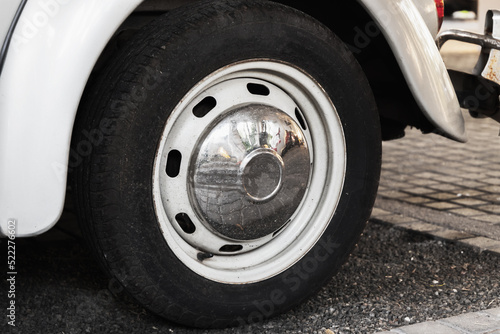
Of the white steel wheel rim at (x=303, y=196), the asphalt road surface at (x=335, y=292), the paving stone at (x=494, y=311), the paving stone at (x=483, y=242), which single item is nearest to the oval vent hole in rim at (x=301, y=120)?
the white steel wheel rim at (x=303, y=196)

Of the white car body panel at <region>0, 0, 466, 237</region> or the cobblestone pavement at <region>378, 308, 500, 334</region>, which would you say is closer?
the white car body panel at <region>0, 0, 466, 237</region>

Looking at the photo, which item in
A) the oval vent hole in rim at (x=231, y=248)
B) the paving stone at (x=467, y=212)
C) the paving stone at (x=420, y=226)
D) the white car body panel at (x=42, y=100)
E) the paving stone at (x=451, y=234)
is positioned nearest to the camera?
the white car body panel at (x=42, y=100)

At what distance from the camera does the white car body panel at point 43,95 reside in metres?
1.86

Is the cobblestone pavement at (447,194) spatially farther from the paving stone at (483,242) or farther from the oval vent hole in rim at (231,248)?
the oval vent hole in rim at (231,248)

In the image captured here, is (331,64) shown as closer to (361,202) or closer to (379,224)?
(361,202)

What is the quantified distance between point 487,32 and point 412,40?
62 centimetres

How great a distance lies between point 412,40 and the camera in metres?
2.43

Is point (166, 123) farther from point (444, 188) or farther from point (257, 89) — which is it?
point (444, 188)

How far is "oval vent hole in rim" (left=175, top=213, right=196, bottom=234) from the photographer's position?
2236mm

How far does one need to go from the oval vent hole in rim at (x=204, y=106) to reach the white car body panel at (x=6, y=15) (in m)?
0.62

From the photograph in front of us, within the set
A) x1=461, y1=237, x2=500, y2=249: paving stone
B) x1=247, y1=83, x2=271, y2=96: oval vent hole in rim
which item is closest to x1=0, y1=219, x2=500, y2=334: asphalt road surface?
x1=461, y1=237, x2=500, y2=249: paving stone

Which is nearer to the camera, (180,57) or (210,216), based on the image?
(180,57)

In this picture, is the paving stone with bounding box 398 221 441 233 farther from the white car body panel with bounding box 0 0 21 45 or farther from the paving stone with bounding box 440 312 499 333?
the white car body panel with bounding box 0 0 21 45

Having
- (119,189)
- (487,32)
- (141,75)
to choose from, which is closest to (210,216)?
(119,189)
